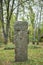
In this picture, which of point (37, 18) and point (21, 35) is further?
point (37, 18)

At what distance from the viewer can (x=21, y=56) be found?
10.3m

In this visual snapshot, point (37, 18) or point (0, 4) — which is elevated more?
point (0, 4)

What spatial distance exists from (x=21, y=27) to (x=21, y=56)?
1.39 metres

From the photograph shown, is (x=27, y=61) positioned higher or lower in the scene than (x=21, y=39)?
lower

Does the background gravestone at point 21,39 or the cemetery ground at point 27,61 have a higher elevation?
the background gravestone at point 21,39

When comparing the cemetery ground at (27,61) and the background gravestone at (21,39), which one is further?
the background gravestone at (21,39)

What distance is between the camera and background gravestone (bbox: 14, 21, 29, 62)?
32.9ft

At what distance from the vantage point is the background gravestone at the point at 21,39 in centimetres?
1002

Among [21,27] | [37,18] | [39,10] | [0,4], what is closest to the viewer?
[21,27]

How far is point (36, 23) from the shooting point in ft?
119

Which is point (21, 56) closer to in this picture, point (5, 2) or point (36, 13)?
point (5, 2)

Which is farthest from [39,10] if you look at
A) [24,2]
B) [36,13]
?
[24,2]

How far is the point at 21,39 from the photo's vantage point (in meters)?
10.1

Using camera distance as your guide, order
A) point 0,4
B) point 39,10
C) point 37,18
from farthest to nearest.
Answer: point 37,18, point 39,10, point 0,4
